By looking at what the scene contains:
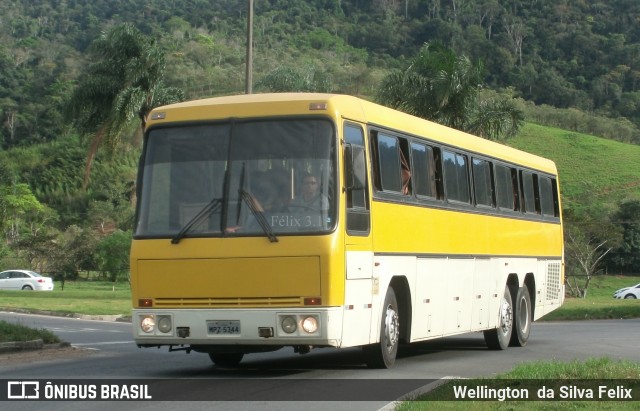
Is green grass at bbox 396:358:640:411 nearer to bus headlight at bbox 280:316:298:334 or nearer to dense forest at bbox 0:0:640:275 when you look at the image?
bus headlight at bbox 280:316:298:334

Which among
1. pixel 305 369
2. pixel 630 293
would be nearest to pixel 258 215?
pixel 305 369

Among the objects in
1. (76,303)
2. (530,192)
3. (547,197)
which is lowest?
(76,303)

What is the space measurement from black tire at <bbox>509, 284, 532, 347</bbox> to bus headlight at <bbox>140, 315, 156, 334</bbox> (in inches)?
347

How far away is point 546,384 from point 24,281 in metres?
48.4

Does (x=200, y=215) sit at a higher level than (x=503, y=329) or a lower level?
higher

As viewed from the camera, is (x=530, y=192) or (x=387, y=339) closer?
(x=387, y=339)

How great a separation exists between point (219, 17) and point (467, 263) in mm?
159892

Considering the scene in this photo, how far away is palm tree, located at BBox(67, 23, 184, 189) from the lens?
135 feet

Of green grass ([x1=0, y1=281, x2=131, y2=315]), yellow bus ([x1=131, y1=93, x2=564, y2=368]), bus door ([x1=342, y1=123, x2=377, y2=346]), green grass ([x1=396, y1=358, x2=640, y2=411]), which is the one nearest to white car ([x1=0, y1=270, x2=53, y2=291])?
green grass ([x1=0, y1=281, x2=131, y2=315])

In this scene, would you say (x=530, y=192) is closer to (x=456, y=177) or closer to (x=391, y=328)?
(x=456, y=177)

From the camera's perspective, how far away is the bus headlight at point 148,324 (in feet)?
45.1

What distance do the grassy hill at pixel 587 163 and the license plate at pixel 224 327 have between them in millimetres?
78889

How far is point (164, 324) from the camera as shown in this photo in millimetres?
13695

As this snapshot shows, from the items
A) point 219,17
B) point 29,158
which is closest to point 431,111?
point 29,158
